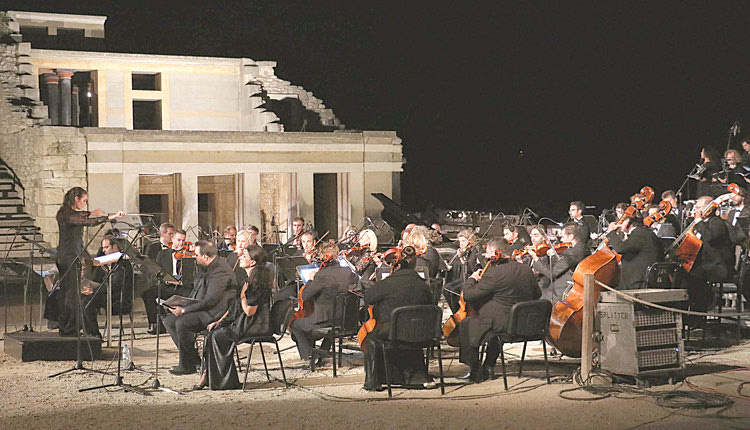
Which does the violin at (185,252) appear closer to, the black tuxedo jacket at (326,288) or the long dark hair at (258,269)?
the black tuxedo jacket at (326,288)

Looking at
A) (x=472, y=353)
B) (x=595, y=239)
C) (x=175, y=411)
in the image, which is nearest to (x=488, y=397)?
(x=472, y=353)

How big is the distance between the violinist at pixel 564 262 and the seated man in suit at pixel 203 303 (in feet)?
11.5

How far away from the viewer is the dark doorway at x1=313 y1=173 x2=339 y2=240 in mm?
25828

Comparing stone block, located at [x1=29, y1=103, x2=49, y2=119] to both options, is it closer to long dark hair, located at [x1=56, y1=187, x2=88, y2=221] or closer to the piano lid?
the piano lid

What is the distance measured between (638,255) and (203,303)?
16.1 ft

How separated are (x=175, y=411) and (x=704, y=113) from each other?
92.5 ft

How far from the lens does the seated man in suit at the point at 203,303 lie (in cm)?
905

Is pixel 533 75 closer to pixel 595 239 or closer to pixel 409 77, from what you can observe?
pixel 409 77

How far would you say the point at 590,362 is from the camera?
834cm

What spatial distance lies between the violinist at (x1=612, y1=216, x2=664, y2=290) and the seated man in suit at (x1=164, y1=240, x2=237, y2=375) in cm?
446

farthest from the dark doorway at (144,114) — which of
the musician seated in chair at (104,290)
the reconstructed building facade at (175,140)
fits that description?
the musician seated in chair at (104,290)

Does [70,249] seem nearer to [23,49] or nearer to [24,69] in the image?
[24,69]

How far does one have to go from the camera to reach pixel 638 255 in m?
10.2

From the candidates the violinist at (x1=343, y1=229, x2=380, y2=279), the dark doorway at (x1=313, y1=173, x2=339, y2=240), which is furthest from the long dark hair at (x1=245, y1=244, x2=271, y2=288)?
the dark doorway at (x1=313, y1=173, x2=339, y2=240)
